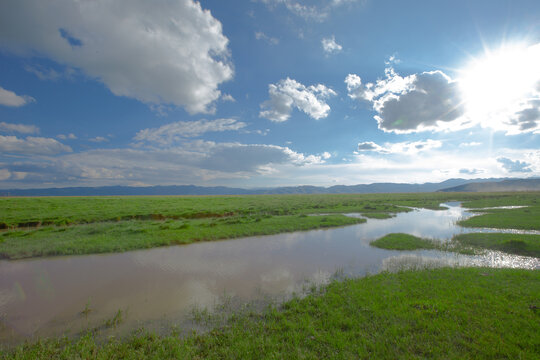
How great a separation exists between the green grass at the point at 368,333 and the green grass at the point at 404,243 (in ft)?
29.6

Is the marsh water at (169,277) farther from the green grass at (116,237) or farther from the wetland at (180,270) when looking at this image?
the green grass at (116,237)

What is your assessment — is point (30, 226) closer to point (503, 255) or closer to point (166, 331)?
point (166, 331)

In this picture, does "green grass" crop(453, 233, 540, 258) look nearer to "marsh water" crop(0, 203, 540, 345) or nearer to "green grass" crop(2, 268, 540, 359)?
"marsh water" crop(0, 203, 540, 345)

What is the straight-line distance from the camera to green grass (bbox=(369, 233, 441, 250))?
18859 mm

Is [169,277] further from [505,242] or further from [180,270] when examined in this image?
[505,242]

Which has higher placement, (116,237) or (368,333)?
Result: (368,333)

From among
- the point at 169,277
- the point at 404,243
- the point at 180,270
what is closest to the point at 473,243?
the point at 404,243

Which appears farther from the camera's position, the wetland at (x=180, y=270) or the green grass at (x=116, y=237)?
the green grass at (x=116, y=237)

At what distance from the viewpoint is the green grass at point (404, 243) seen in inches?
742

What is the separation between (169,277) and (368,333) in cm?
1175

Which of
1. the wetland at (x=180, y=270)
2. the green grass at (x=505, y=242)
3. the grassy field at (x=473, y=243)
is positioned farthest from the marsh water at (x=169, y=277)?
the green grass at (x=505, y=242)

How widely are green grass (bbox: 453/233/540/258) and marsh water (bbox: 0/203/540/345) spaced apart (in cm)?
147

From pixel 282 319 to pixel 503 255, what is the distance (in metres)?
18.7

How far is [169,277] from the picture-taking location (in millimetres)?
13719
